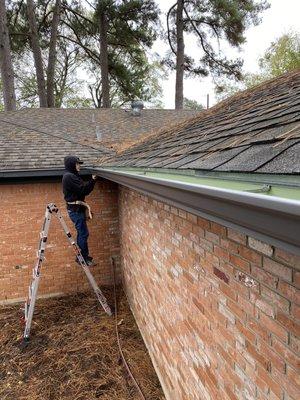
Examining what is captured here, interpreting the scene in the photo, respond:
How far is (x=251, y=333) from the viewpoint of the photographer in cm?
177

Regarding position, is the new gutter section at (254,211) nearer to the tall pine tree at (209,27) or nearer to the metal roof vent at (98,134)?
the metal roof vent at (98,134)

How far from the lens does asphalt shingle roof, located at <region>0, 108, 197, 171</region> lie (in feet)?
22.8

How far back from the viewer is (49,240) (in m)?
6.69

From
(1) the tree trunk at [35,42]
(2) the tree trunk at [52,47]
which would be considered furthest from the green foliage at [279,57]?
(1) the tree trunk at [35,42]

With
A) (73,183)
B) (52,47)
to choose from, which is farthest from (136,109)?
(52,47)

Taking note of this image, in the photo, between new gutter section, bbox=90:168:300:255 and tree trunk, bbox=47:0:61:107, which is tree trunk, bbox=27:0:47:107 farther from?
new gutter section, bbox=90:168:300:255

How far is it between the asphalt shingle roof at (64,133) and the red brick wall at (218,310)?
3744mm

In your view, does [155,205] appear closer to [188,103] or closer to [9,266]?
[9,266]

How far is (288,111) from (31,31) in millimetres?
17173

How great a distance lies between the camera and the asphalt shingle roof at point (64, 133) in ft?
22.8

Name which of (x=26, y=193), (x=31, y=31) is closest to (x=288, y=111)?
(x=26, y=193)

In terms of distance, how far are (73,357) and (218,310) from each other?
11.2ft

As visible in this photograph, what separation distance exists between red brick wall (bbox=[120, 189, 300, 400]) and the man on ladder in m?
1.97

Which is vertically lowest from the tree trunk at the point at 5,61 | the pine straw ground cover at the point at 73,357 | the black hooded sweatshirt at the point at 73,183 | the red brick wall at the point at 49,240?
the pine straw ground cover at the point at 73,357
